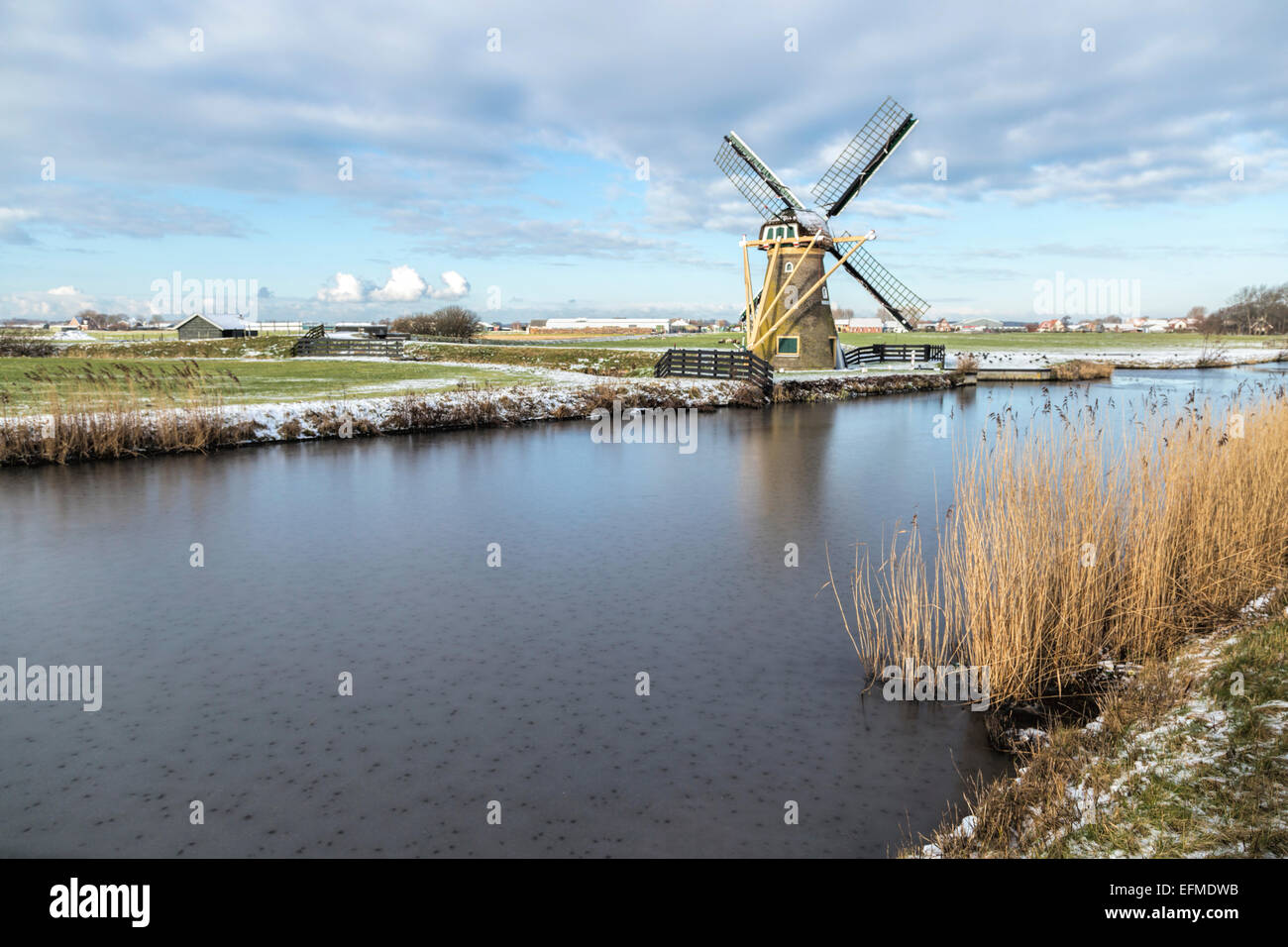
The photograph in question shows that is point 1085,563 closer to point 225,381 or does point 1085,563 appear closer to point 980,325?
point 225,381

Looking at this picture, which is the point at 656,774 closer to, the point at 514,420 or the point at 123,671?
the point at 123,671

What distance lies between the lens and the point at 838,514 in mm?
11781

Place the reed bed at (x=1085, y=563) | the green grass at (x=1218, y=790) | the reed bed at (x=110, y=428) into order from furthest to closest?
the reed bed at (x=110, y=428) → the reed bed at (x=1085, y=563) → the green grass at (x=1218, y=790)

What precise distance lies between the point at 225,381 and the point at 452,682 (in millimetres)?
26240

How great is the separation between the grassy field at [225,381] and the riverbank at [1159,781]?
17.7 m

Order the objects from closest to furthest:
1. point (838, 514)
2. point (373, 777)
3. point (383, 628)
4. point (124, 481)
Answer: point (373, 777)
point (383, 628)
point (838, 514)
point (124, 481)

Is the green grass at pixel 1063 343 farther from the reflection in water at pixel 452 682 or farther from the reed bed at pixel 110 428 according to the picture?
the reflection in water at pixel 452 682

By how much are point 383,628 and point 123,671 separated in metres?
1.99

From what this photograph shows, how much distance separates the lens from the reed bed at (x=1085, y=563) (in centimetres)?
595

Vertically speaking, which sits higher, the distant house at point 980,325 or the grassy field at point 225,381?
the distant house at point 980,325

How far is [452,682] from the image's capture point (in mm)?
6152

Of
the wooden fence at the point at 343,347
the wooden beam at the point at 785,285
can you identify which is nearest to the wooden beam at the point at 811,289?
the wooden beam at the point at 785,285

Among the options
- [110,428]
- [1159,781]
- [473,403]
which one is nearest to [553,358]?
[473,403]
